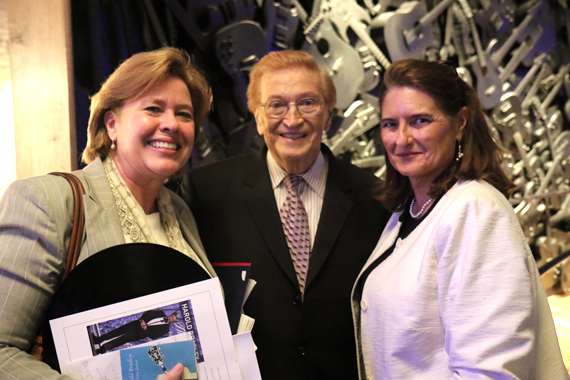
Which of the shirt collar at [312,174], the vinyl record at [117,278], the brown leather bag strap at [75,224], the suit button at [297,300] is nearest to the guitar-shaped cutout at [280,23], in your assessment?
the shirt collar at [312,174]

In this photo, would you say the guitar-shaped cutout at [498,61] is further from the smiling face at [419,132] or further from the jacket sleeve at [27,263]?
the jacket sleeve at [27,263]

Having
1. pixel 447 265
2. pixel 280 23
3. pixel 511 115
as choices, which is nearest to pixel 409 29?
pixel 280 23

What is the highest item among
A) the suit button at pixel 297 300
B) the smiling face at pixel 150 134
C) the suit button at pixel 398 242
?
the smiling face at pixel 150 134

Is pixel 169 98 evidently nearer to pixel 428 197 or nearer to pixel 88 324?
pixel 88 324

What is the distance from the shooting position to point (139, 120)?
152 cm

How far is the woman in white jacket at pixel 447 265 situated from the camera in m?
1.28

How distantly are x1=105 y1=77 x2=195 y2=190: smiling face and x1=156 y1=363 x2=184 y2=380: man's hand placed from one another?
0.65m

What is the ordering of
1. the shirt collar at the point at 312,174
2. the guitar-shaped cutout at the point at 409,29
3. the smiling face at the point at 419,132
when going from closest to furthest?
the smiling face at the point at 419,132 → the shirt collar at the point at 312,174 → the guitar-shaped cutout at the point at 409,29

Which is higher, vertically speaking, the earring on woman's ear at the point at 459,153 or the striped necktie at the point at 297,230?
the earring on woman's ear at the point at 459,153

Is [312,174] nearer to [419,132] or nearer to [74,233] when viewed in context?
[419,132]

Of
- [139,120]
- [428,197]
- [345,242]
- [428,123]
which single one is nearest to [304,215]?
[345,242]

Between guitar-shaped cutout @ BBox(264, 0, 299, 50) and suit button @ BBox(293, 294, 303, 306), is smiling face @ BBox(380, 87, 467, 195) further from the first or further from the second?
guitar-shaped cutout @ BBox(264, 0, 299, 50)

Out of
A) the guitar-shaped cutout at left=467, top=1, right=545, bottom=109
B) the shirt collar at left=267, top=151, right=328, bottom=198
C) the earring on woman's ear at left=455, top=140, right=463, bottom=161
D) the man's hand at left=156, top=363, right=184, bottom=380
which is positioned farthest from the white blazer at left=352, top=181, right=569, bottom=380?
the guitar-shaped cutout at left=467, top=1, right=545, bottom=109

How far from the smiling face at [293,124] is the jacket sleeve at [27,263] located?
1.00 meters
